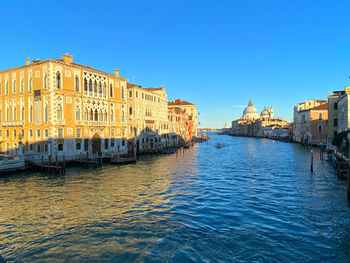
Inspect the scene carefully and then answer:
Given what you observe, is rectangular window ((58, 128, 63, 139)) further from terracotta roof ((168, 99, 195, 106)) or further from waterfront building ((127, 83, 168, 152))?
terracotta roof ((168, 99, 195, 106))

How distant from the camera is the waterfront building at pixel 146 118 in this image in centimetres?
4644

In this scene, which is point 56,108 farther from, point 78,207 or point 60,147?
point 78,207

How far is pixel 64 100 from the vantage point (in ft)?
99.9

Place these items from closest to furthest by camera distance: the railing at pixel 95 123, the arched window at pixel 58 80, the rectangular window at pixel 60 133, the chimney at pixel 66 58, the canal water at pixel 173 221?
1. the canal water at pixel 173 221
2. the rectangular window at pixel 60 133
3. the arched window at pixel 58 80
4. the chimney at pixel 66 58
5. the railing at pixel 95 123

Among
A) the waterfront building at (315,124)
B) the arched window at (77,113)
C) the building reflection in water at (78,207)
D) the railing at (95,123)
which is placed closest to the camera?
the building reflection in water at (78,207)

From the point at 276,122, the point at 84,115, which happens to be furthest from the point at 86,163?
the point at 276,122

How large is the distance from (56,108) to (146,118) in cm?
2212

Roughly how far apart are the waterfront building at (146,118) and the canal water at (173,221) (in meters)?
25.3

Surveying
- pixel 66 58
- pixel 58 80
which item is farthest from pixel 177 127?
pixel 58 80

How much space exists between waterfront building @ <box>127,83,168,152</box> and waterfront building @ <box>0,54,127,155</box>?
30.0ft


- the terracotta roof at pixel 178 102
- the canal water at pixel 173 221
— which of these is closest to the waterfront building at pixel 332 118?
the canal water at pixel 173 221

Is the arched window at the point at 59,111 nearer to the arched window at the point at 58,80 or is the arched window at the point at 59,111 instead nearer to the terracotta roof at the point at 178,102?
the arched window at the point at 58,80

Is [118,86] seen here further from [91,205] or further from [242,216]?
[242,216]

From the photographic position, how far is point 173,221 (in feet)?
41.5
